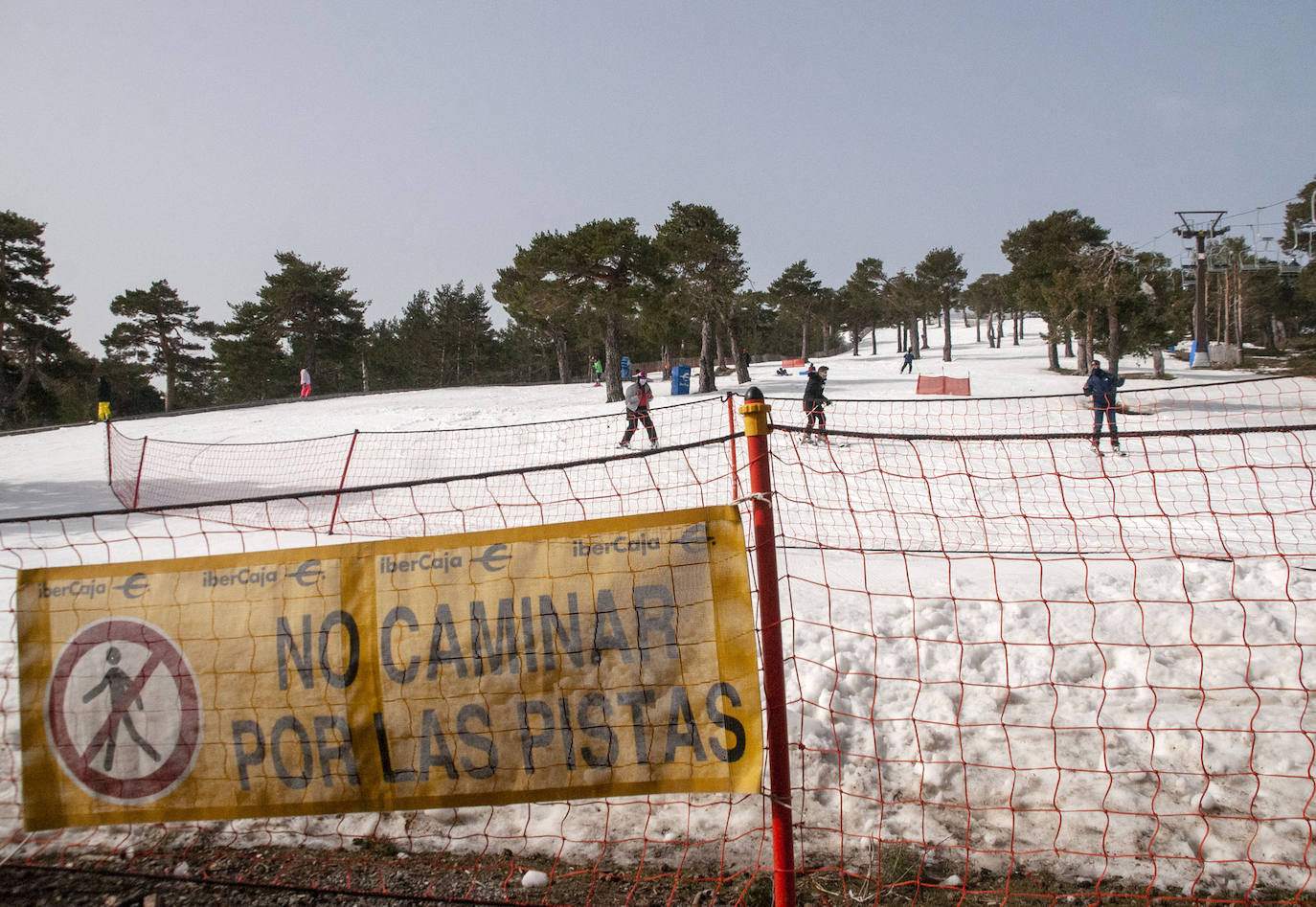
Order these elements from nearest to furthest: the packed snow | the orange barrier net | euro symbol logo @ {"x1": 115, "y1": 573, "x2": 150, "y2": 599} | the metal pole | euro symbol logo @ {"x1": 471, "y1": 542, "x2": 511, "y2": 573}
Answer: euro symbol logo @ {"x1": 471, "y1": 542, "x2": 511, "y2": 573} → euro symbol logo @ {"x1": 115, "y1": 573, "x2": 150, "y2": 599} → the packed snow → the orange barrier net → the metal pole

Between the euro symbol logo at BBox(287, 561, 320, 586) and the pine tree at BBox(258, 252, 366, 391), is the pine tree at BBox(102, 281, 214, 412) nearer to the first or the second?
the pine tree at BBox(258, 252, 366, 391)

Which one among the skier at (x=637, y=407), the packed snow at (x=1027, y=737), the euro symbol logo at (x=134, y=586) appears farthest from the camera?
the skier at (x=637, y=407)

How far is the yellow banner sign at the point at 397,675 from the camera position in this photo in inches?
103

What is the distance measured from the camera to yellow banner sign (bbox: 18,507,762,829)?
2.61 meters

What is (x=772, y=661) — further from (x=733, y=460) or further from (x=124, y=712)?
(x=124, y=712)

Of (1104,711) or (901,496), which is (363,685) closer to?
(1104,711)

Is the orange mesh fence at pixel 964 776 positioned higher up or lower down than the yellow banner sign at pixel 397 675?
lower down

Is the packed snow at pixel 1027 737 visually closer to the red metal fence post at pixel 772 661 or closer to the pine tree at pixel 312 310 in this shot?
the red metal fence post at pixel 772 661

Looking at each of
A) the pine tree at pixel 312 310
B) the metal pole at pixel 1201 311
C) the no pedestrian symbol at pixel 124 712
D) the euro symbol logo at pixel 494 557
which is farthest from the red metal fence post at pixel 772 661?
the pine tree at pixel 312 310

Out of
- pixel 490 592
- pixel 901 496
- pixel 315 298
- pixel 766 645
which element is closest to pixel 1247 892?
pixel 766 645

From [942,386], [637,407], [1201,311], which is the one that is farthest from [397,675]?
[1201,311]

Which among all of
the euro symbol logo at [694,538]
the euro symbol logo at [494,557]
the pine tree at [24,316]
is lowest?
the euro symbol logo at [494,557]

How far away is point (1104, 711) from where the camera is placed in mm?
3977

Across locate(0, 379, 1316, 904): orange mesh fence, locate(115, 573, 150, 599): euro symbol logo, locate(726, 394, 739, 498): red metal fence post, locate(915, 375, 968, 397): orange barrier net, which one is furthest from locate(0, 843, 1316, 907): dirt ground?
locate(915, 375, 968, 397): orange barrier net
